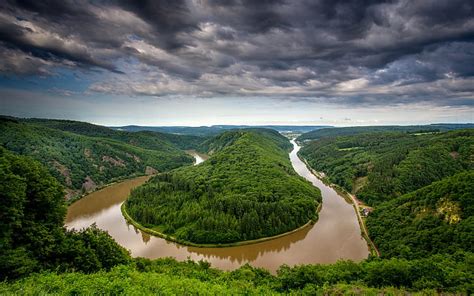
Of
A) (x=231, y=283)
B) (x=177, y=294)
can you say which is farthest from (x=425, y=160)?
(x=177, y=294)

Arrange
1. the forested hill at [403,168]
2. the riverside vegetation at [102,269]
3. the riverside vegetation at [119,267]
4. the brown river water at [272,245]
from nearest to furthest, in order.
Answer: the riverside vegetation at [102,269], the riverside vegetation at [119,267], the brown river water at [272,245], the forested hill at [403,168]

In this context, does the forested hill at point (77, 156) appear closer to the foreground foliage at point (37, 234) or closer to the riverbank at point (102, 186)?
the riverbank at point (102, 186)

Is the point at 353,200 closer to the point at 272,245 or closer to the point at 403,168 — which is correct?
the point at 403,168

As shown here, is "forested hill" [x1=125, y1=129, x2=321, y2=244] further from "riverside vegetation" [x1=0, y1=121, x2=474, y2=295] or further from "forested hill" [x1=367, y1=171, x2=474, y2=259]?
"riverside vegetation" [x1=0, y1=121, x2=474, y2=295]

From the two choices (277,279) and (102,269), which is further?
(277,279)

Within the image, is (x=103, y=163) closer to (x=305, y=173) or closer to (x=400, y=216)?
(x=305, y=173)

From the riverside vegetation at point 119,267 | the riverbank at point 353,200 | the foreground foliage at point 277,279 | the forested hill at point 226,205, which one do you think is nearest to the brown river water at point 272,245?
the riverbank at point 353,200

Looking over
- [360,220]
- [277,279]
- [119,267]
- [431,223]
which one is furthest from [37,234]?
[360,220]
